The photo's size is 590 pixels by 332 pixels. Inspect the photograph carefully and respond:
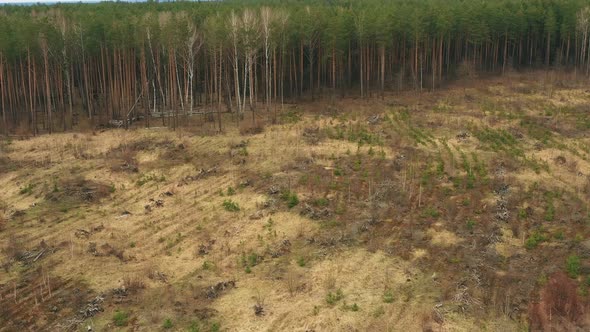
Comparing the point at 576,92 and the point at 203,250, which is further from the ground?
the point at 576,92

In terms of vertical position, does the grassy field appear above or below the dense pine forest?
below

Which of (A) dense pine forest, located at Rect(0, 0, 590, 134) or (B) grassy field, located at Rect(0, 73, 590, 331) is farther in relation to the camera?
(A) dense pine forest, located at Rect(0, 0, 590, 134)

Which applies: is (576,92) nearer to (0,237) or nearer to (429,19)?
(429,19)

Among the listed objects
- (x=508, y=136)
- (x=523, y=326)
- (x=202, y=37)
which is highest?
(x=202, y=37)

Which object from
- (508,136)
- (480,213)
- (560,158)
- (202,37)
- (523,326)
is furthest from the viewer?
(202,37)

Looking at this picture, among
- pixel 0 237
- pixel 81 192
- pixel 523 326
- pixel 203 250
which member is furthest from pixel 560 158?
pixel 0 237
